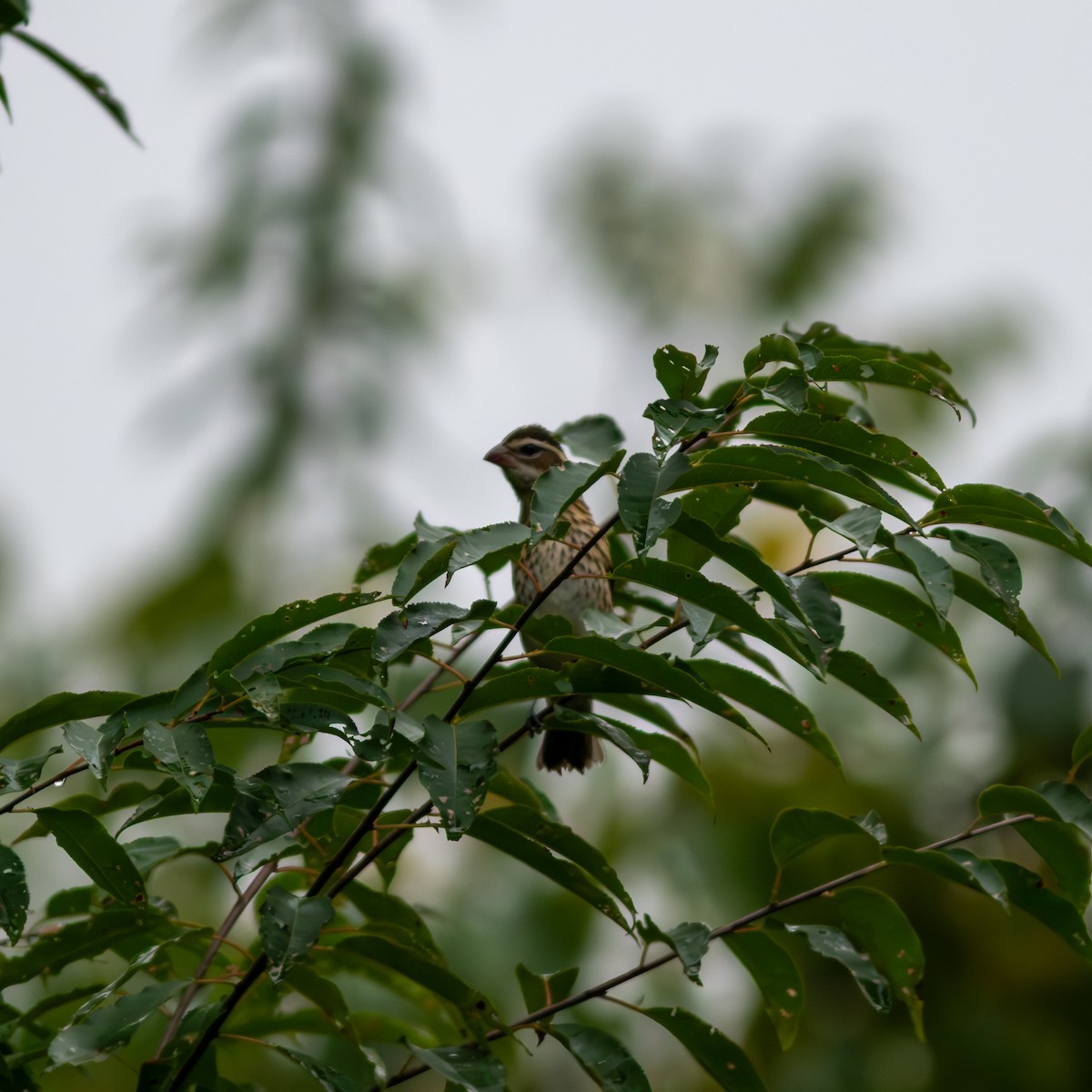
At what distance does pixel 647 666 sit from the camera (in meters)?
1.94

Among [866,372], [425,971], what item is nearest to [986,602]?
[866,372]

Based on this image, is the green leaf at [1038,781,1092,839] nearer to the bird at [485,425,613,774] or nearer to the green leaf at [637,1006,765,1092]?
the green leaf at [637,1006,765,1092]

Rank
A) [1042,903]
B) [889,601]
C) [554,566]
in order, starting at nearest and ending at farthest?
1. [1042,903]
2. [889,601]
3. [554,566]

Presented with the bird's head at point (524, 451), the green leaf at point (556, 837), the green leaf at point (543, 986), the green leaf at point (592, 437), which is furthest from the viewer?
the bird's head at point (524, 451)

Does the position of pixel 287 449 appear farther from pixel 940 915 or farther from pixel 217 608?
pixel 940 915

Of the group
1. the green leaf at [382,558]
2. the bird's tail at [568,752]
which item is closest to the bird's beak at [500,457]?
the bird's tail at [568,752]

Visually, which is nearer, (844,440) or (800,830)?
(844,440)

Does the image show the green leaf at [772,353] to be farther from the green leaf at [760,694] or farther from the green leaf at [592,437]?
the green leaf at [592,437]

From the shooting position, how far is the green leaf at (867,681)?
231cm

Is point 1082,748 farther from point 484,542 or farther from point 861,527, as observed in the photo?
Answer: point 484,542

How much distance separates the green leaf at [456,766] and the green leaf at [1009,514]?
77 cm

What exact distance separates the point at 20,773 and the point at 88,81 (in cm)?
92

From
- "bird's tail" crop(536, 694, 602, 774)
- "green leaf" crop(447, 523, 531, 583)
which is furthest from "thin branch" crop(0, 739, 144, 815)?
"bird's tail" crop(536, 694, 602, 774)

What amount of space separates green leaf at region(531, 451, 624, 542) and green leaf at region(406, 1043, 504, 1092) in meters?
0.80
